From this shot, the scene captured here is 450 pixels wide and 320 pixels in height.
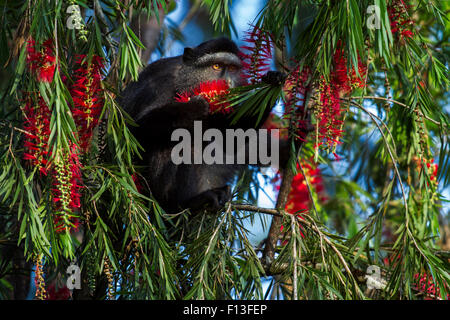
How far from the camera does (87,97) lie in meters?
1.71

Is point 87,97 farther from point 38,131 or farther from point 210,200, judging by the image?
point 210,200

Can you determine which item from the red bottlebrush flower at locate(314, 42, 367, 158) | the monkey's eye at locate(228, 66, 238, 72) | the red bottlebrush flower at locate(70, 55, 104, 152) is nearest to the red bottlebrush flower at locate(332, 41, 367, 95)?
the red bottlebrush flower at locate(314, 42, 367, 158)

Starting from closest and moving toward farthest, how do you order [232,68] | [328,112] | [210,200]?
[328,112] < [210,200] < [232,68]

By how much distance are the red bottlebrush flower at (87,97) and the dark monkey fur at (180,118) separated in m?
0.59

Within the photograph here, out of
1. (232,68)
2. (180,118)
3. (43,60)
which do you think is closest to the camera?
(43,60)

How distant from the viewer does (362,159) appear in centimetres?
397

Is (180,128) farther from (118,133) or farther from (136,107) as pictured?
(118,133)

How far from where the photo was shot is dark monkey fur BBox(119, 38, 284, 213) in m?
2.44

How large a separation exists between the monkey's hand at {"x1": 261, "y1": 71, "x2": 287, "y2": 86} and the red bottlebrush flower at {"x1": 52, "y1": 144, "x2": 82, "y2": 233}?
70cm

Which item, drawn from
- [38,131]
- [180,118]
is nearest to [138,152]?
[38,131]

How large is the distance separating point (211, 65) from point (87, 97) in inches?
52.2

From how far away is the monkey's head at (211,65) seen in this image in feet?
9.50

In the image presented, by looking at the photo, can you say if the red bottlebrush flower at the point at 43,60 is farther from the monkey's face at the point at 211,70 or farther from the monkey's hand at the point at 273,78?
the monkey's face at the point at 211,70

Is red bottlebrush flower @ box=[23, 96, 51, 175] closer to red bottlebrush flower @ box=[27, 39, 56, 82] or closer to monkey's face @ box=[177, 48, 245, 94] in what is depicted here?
red bottlebrush flower @ box=[27, 39, 56, 82]
